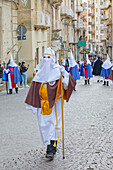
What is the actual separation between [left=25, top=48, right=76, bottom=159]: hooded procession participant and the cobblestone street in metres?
0.38

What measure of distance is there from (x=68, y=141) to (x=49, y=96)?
5.10 feet

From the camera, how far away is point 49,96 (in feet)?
24.0

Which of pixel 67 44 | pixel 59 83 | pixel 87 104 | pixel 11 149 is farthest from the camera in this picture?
pixel 67 44

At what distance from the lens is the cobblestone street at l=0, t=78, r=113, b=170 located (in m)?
6.85

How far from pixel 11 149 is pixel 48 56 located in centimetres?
185

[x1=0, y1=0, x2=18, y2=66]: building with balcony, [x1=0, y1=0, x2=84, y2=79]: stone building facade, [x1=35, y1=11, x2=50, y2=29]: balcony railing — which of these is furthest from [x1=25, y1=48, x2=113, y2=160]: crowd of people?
[x1=35, y1=11, x2=50, y2=29]: balcony railing

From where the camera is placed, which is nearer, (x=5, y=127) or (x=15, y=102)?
(x=5, y=127)

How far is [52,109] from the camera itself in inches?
290

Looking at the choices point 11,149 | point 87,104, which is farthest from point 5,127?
point 87,104

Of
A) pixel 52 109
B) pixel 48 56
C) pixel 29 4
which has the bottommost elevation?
pixel 52 109

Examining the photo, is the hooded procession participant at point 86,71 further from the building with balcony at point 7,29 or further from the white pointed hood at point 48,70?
the white pointed hood at point 48,70

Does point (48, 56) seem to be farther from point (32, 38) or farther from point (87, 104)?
point (32, 38)

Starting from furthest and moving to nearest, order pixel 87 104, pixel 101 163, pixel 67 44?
pixel 67 44, pixel 87 104, pixel 101 163

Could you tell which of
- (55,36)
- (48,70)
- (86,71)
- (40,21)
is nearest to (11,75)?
(86,71)
